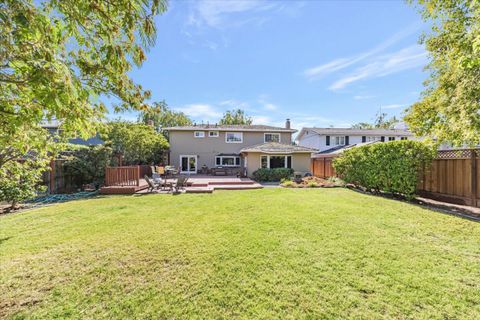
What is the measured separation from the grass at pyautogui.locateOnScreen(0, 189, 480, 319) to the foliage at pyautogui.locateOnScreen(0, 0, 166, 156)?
8.31 ft

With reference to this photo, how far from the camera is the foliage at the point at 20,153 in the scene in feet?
9.30

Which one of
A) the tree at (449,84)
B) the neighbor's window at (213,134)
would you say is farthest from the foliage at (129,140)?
the tree at (449,84)

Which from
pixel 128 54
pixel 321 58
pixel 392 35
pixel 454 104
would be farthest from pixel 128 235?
pixel 321 58

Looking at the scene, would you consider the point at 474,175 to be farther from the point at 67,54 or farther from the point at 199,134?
the point at 199,134

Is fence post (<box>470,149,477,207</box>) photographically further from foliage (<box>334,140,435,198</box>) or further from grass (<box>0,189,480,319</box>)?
grass (<box>0,189,480,319</box>)

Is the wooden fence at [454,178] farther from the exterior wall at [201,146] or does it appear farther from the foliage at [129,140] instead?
the foliage at [129,140]

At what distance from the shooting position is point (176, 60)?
1375 centimetres

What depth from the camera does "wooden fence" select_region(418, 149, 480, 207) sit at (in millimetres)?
8133

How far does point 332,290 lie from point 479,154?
30.2 ft

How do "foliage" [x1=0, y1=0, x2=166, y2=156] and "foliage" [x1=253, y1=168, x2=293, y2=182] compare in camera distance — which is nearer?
"foliage" [x1=0, y1=0, x2=166, y2=156]

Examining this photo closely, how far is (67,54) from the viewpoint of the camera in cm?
278

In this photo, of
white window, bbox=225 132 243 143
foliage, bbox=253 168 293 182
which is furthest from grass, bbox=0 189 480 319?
white window, bbox=225 132 243 143

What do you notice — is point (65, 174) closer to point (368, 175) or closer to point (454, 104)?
point (368, 175)

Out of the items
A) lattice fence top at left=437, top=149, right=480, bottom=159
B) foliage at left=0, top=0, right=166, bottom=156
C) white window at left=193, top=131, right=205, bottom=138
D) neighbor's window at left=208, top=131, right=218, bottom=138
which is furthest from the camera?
neighbor's window at left=208, top=131, right=218, bottom=138
